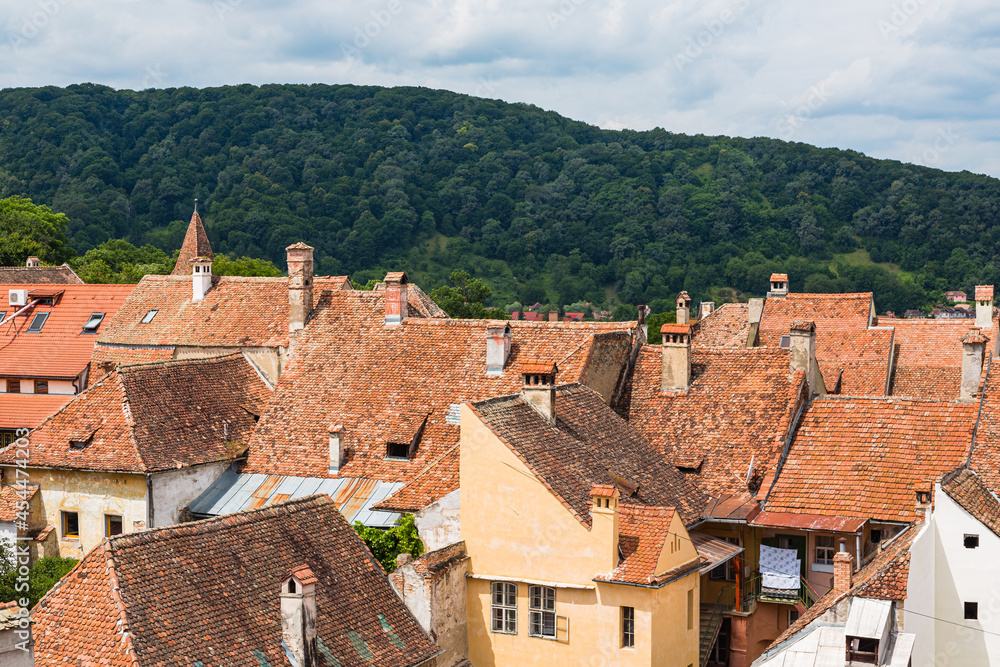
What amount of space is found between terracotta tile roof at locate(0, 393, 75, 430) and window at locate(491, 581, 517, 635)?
2619 centimetres

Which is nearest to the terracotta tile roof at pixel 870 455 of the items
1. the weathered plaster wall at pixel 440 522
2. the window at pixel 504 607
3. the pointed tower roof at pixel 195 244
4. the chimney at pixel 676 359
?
the chimney at pixel 676 359

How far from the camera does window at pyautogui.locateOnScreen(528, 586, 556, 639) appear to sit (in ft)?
92.4

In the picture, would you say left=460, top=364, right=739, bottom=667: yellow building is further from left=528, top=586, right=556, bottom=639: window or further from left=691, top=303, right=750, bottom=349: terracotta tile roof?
left=691, top=303, right=750, bottom=349: terracotta tile roof

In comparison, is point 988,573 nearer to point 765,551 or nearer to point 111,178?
point 765,551

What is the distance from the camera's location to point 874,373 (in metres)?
52.1

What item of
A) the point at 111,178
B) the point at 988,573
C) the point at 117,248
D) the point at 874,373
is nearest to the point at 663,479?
the point at 988,573

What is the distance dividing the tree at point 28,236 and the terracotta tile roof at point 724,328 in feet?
166

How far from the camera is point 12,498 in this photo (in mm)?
35375

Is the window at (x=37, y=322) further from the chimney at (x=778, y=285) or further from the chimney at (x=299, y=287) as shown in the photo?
the chimney at (x=778, y=285)

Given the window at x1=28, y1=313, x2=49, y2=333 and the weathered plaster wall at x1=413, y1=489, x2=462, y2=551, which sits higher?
the window at x1=28, y1=313, x2=49, y2=333

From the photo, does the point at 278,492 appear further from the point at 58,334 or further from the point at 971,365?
the point at 971,365

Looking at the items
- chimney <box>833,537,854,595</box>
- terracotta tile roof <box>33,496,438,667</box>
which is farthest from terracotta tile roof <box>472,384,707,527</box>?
terracotta tile roof <box>33,496,438,667</box>

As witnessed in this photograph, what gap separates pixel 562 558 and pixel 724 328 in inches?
1517

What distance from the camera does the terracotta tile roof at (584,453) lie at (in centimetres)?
2864
